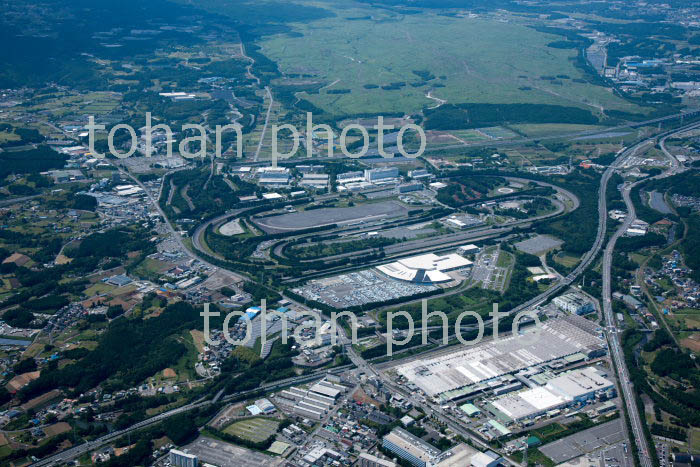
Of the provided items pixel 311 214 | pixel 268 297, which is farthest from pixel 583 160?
pixel 268 297

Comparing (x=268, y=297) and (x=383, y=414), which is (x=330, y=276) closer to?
(x=268, y=297)

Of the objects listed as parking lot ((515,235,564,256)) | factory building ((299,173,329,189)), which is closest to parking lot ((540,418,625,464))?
parking lot ((515,235,564,256))

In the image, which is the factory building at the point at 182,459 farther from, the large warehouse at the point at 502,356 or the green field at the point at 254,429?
the large warehouse at the point at 502,356

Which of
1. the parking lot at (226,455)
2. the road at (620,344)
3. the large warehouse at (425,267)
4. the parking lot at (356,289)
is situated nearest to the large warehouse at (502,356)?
the road at (620,344)

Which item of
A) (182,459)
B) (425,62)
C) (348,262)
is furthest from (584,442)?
Result: (425,62)

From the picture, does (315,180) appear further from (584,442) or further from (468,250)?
(584,442)
